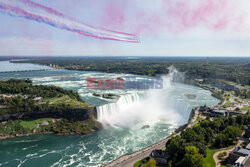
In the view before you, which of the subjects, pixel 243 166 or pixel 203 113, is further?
pixel 203 113

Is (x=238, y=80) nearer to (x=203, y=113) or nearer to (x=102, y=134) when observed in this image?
(x=203, y=113)

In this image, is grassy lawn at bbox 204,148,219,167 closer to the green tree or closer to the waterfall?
the green tree

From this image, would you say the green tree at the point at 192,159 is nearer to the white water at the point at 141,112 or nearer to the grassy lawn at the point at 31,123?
the white water at the point at 141,112

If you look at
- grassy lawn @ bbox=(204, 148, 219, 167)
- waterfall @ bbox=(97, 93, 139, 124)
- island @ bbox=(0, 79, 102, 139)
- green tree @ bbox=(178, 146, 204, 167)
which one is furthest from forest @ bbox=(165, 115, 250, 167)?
waterfall @ bbox=(97, 93, 139, 124)

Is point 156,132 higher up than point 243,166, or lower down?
lower down

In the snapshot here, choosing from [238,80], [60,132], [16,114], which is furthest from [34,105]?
[238,80]

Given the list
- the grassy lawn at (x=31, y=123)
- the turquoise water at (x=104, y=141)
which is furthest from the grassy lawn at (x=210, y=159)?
the grassy lawn at (x=31, y=123)

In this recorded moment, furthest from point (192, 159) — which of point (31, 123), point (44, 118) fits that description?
point (31, 123)

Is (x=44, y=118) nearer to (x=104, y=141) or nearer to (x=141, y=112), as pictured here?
(x=104, y=141)

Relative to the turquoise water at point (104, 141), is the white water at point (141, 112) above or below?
above

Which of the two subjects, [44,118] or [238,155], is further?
[44,118]


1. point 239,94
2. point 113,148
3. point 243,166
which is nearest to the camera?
point 243,166
